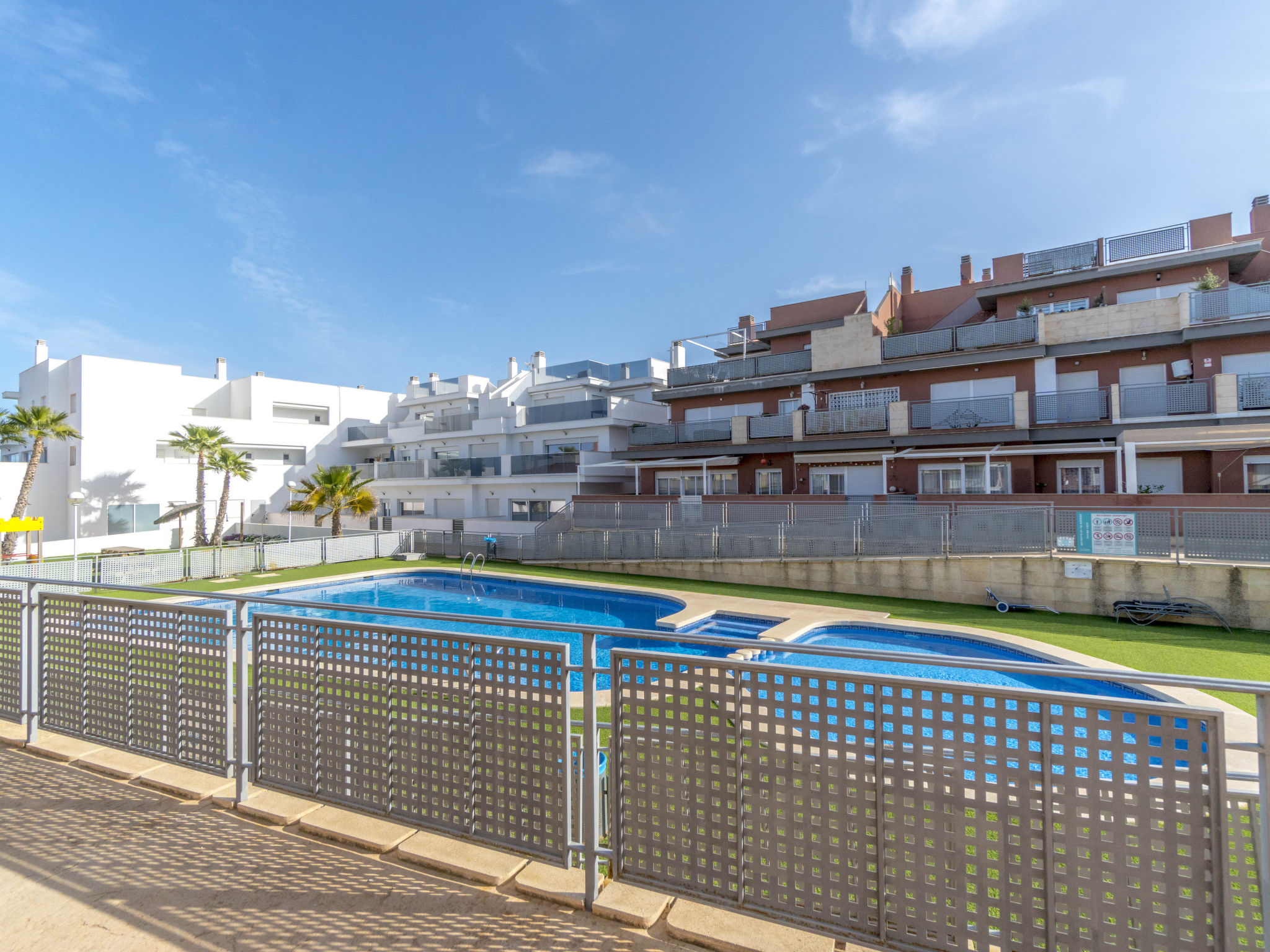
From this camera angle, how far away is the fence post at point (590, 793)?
2883 mm

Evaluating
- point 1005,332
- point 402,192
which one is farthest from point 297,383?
point 1005,332

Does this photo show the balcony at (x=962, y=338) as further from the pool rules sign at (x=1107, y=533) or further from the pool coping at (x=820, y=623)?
the pool coping at (x=820, y=623)

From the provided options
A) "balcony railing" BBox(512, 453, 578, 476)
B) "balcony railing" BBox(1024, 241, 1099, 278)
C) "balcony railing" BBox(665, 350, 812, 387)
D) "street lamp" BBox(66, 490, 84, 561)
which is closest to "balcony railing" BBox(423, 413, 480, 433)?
"balcony railing" BBox(512, 453, 578, 476)

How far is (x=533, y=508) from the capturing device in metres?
34.1

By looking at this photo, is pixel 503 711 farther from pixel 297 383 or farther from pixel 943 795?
pixel 297 383

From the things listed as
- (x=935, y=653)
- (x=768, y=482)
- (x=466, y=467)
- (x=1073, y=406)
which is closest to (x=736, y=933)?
(x=935, y=653)

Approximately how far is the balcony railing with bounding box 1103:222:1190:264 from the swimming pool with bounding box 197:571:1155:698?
59.3 ft

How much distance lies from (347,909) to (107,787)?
2.89 metres

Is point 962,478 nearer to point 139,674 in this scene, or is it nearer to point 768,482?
point 768,482

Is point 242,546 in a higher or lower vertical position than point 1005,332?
lower

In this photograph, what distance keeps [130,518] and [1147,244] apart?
50.9m

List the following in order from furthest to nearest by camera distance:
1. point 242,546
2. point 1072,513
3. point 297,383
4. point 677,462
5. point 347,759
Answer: point 297,383, point 677,462, point 242,546, point 1072,513, point 347,759

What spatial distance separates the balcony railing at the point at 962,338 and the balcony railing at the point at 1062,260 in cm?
246

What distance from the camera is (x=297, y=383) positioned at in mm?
43594
